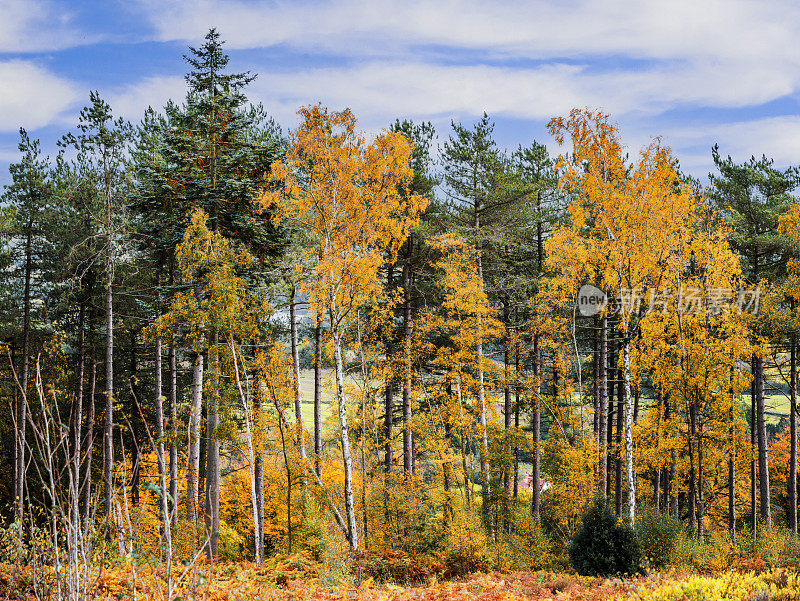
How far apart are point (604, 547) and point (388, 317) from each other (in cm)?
937

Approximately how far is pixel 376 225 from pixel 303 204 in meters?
1.91

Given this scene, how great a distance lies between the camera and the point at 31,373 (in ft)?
58.2

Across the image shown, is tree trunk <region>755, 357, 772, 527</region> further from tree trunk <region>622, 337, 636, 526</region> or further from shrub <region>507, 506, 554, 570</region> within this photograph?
shrub <region>507, 506, 554, 570</region>

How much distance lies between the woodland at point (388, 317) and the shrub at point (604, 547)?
0.06 meters

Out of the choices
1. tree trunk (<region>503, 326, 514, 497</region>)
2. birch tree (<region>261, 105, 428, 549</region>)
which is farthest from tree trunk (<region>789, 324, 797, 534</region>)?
birch tree (<region>261, 105, 428, 549</region>)

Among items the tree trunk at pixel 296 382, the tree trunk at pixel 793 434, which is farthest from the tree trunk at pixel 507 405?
the tree trunk at pixel 793 434

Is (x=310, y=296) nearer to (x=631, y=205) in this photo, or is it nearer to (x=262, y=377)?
(x=262, y=377)

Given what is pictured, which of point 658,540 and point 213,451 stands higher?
point 213,451

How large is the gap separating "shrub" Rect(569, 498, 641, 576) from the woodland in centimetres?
6

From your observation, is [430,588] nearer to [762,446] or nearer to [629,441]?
[629,441]

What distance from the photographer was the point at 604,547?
11547 millimetres

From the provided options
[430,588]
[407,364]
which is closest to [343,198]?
[407,364]

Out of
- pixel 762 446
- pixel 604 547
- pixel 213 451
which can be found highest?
pixel 213 451

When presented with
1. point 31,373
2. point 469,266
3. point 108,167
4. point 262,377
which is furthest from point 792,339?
point 31,373
